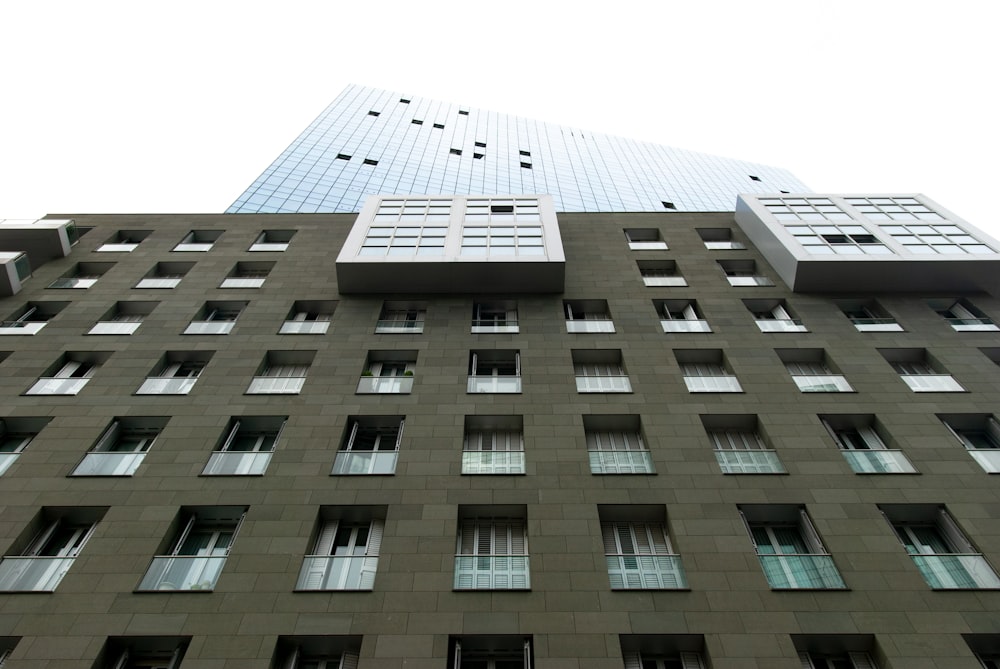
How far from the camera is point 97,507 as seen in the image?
15.0 m

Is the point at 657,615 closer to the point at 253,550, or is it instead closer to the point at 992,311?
the point at 253,550

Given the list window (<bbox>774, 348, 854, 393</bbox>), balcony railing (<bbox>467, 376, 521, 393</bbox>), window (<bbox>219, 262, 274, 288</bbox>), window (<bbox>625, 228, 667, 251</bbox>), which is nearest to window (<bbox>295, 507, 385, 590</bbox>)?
balcony railing (<bbox>467, 376, 521, 393</bbox>)

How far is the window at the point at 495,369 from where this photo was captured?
1920cm

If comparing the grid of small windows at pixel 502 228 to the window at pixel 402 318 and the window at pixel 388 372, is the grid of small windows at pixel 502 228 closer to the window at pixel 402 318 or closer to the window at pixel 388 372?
the window at pixel 402 318

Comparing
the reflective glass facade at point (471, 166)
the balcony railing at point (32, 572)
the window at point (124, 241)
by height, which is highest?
the reflective glass facade at point (471, 166)

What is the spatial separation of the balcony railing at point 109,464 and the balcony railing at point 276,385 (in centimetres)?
355

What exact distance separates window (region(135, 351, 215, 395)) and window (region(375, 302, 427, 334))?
5.90m

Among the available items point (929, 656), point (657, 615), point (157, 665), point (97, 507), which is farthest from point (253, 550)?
point (929, 656)

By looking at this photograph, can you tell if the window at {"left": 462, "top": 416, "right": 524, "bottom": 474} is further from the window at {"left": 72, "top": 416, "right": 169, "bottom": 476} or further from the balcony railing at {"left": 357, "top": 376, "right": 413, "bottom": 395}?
the window at {"left": 72, "top": 416, "right": 169, "bottom": 476}

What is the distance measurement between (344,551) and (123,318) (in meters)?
14.8

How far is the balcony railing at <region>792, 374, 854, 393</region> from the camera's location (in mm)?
18734

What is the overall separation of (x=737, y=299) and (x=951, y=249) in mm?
8895

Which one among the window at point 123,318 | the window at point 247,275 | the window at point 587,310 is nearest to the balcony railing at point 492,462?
the window at point 587,310

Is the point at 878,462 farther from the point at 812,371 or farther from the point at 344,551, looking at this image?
the point at 344,551
